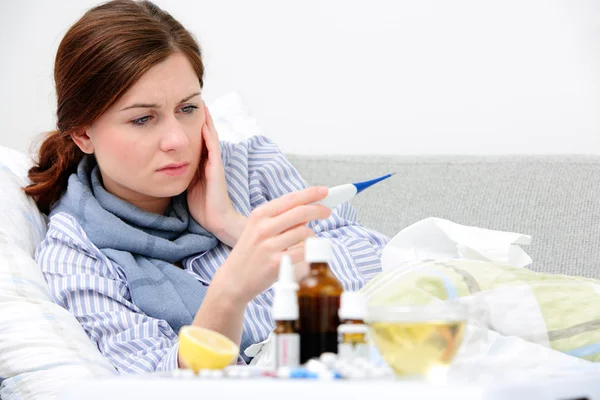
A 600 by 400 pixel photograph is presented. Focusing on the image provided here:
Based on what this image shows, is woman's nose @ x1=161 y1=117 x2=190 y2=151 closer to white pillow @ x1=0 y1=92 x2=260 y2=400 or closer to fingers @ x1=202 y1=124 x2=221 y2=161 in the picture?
fingers @ x1=202 y1=124 x2=221 y2=161

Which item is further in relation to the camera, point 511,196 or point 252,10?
point 252,10

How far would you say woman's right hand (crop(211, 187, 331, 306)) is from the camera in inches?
35.1

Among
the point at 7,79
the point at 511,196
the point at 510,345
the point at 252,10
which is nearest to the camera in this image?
the point at 510,345

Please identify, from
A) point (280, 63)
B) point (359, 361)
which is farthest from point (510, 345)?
point (280, 63)

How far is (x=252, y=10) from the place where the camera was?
238 cm

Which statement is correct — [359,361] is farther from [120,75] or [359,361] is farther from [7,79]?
[7,79]

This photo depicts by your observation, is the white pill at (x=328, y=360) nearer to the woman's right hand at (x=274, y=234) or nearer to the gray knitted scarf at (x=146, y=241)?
the woman's right hand at (x=274, y=234)

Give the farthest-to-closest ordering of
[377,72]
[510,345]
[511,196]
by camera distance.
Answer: [377,72], [511,196], [510,345]

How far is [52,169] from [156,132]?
0.33 m

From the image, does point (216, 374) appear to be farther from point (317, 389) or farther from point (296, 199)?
point (296, 199)

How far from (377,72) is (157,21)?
2.50 feet

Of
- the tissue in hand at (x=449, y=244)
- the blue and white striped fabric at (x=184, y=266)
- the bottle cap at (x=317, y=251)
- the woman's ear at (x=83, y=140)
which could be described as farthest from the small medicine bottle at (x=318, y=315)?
the woman's ear at (x=83, y=140)

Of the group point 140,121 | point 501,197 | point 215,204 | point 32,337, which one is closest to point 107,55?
point 140,121

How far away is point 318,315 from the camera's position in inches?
29.4
